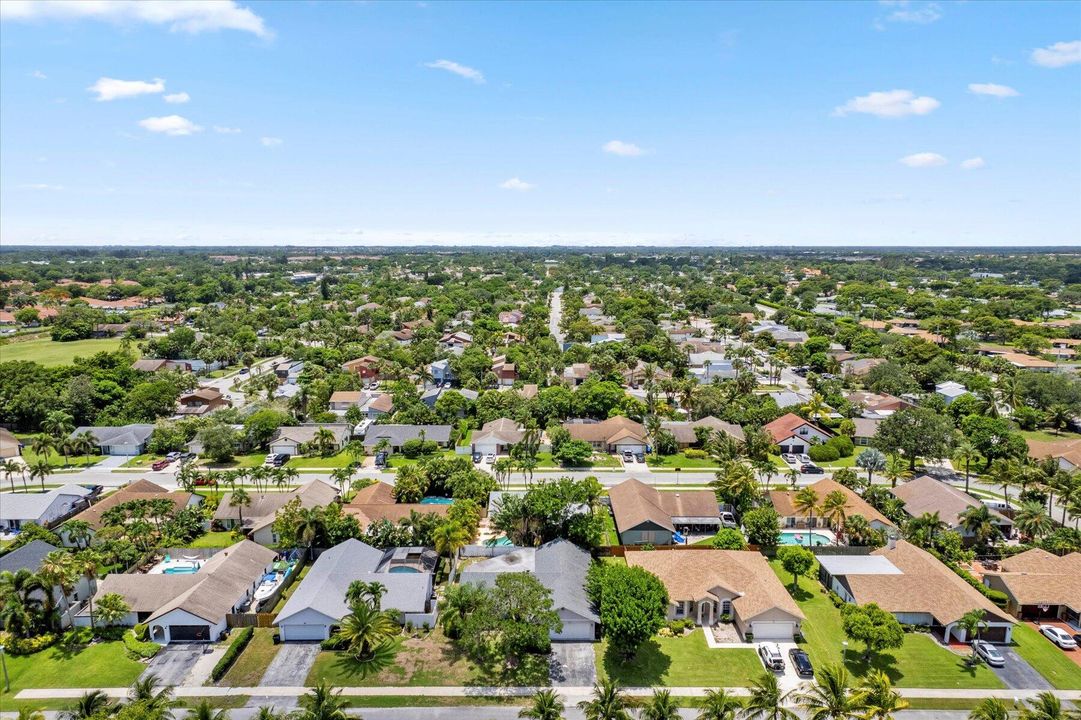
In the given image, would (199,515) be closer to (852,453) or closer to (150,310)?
(852,453)

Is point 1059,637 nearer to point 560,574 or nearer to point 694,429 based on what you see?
point 560,574

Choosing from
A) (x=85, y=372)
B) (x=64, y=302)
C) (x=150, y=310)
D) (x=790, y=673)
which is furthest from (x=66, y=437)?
(x=64, y=302)

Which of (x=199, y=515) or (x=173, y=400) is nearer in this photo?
(x=199, y=515)

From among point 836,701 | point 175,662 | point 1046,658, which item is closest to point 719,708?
point 836,701

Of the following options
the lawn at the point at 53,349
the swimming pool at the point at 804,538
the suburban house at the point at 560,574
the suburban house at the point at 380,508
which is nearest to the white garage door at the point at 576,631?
the suburban house at the point at 560,574

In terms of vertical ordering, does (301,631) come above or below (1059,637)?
below
